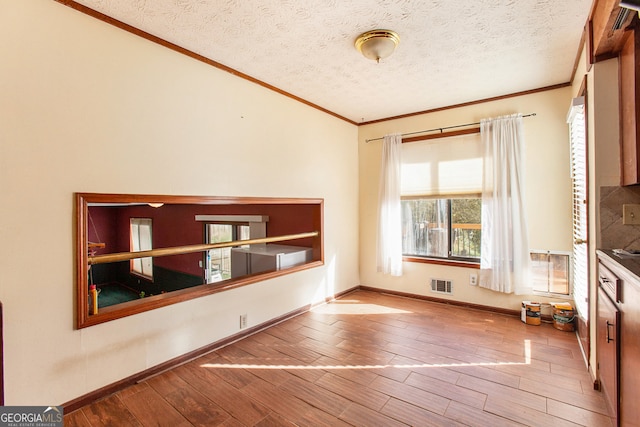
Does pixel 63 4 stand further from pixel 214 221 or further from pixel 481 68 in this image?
pixel 214 221

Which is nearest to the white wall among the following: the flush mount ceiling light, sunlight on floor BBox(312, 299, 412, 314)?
sunlight on floor BBox(312, 299, 412, 314)

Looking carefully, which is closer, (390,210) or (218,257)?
(390,210)

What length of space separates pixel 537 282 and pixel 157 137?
4116 millimetres

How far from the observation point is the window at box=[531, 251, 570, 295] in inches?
132

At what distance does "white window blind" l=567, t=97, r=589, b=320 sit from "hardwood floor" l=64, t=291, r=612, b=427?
Answer: 54 centimetres

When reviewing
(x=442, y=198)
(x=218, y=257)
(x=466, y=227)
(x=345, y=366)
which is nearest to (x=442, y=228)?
(x=466, y=227)

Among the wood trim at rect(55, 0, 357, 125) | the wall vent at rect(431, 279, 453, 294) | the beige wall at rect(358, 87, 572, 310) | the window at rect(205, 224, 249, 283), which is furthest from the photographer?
the window at rect(205, 224, 249, 283)

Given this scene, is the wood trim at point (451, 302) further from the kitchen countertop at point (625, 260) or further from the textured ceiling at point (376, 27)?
the textured ceiling at point (376, 27)

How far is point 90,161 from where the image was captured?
79.6 inches

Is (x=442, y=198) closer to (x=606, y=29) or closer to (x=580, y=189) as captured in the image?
(x=580, y=189)

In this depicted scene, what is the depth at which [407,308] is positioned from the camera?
12.7 ft

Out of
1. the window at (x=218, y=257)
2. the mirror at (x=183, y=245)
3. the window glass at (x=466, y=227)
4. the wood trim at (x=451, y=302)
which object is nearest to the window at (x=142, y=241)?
the mirror at (x=183, y=245)

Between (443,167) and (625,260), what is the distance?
2525 millimetres

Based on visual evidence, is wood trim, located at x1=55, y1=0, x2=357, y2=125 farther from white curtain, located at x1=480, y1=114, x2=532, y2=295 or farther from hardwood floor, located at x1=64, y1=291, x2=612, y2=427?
hardwood floor, located at x1=64, y1=291, x2=612, y2=427
